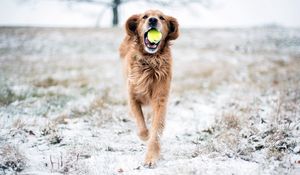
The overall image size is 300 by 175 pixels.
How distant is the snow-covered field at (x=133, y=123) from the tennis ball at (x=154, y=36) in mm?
1325

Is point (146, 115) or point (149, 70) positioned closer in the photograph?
point (149, 70)

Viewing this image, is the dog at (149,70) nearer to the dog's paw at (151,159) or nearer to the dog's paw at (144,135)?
the dog's paw at (144,135)

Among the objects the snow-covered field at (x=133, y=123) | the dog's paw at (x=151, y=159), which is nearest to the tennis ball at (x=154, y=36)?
the snow-covered field at (x=133, y=123)

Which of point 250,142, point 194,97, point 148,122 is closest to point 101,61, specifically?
point 194,97

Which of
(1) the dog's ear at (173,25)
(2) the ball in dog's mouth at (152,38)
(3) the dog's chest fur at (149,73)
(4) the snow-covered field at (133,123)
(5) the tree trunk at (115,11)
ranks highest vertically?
(5) the tree trunk at (115,11)

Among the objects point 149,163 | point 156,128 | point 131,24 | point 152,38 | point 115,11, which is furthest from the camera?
point 115,11

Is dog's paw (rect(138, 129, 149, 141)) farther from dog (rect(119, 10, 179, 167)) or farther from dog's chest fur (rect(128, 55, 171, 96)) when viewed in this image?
dog's chest fur (rect(128, 55, 171, 96))

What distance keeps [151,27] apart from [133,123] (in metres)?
1.79

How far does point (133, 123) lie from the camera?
6.32 meters

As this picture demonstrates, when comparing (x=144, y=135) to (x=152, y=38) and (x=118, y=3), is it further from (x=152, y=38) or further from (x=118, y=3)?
(x=118, y=3)

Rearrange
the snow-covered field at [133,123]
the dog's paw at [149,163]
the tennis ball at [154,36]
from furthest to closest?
the tennis ball at [154,36] → the dog's paw at [149,163] → the snow-covered field at [133,123]

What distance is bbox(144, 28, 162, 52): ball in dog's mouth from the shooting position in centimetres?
514

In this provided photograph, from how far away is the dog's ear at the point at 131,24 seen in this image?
5.62 m

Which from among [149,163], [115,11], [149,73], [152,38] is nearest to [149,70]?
[149,73]
